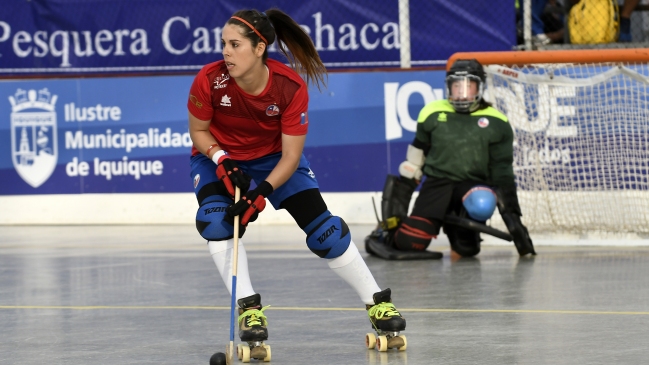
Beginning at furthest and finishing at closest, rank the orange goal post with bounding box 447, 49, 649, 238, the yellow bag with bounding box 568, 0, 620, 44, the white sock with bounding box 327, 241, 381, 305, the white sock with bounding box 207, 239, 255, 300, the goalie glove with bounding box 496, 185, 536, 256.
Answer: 1. the yellow bag with bounding box 568, 0, 620, 44
2. the orange goal post with bounding box 447, 49, 649, 238
3. the goalie glove with bounding box 496, 185, 536, 256
4. the white sock with bounding box 327, 241, 381, 305
5. the white sock with bounding box 207, 239, 255, 300

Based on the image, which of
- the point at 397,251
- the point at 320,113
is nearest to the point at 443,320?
the point at 397,251

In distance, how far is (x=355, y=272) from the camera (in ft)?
17.4

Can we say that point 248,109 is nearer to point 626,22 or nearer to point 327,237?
point 327,237

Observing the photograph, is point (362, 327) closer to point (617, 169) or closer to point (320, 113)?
point (617, 169)

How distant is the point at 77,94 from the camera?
473 inches

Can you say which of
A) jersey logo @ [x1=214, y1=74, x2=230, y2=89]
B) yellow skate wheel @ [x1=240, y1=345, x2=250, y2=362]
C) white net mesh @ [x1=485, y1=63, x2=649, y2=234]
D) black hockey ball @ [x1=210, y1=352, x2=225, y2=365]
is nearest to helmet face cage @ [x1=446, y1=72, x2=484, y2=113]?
white net mesh @ [x1=485, y1=63, x2=649, y2=234]

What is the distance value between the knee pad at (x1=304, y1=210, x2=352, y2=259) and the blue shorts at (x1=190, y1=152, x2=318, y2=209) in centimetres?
17

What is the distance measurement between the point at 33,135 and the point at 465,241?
203 inches

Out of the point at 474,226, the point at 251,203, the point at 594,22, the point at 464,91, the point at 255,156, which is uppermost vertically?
the point at 594,22

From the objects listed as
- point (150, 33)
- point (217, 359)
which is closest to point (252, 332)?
point (217, 359)

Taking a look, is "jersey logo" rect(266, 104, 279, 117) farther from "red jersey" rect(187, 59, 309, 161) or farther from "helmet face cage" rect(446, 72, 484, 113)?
"helmet face cage" rect(446, 72, 484, 113)

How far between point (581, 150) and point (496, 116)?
5.19 feet

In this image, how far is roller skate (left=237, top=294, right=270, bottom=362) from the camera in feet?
16.3

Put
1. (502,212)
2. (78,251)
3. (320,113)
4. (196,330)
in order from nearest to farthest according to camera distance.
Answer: (196,330) → (502,212) → (78,251) → (320,113)
